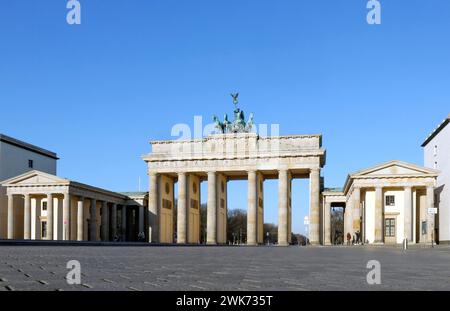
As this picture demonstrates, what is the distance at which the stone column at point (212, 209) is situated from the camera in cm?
7719

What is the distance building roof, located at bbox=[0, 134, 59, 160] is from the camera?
79.1 meters

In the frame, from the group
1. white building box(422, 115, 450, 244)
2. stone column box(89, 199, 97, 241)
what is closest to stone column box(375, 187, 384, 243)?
white building box(422, 115, 450, 244)

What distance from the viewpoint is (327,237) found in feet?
263

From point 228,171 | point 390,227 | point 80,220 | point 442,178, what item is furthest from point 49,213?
point 442,178

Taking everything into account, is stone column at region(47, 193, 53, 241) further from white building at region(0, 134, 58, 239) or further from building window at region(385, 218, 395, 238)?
building window at region(385, 218, 395, 238)

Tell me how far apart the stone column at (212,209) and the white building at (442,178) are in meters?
26.9

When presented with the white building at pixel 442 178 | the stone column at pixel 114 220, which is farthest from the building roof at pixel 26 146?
the white building at pixel 442 178

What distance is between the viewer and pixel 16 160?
8356cm

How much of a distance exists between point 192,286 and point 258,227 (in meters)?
70.5

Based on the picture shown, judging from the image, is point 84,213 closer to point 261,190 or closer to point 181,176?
point 181,176

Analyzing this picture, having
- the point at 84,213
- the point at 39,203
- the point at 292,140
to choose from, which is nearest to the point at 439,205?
the point at 292,140

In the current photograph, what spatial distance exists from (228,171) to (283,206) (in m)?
8.49

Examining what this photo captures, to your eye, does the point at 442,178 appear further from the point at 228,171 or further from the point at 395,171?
the point at 228,171
